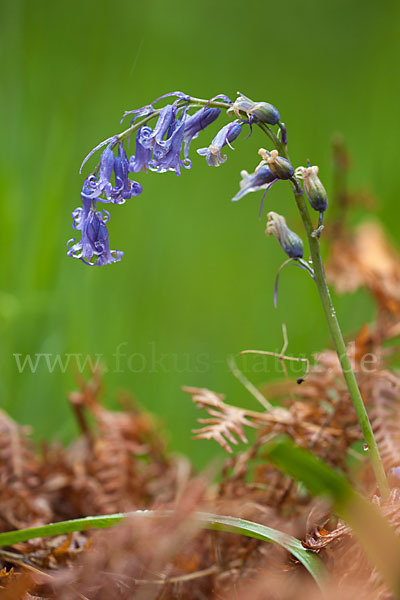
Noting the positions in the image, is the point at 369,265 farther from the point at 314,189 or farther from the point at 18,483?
the point at 18,483

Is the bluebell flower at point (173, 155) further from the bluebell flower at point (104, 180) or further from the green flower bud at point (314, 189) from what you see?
the green flower bud at point (314, 189)

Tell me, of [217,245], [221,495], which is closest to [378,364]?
[221,495]

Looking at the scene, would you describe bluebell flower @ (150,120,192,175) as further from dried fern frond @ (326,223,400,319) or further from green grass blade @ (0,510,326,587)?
dried fern frond @ (326,223,400,319)

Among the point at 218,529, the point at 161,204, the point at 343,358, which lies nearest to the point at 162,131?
the point at 343,358

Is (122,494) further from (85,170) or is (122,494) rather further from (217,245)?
(85,170)

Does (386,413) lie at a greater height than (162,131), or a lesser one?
lesser
